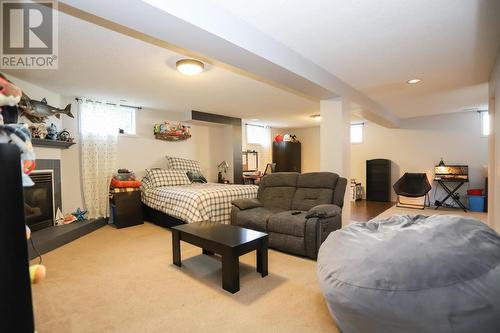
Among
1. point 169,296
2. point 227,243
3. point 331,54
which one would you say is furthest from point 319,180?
point 169,296

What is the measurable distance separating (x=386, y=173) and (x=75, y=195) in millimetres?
7207

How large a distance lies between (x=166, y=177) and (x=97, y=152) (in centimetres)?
124

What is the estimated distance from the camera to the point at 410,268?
1.32 m

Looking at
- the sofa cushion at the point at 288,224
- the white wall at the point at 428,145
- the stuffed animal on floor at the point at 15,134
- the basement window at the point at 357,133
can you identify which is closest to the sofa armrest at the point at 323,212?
the sofa cushion at the point at 288,224

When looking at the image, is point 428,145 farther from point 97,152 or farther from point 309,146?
point 97,152

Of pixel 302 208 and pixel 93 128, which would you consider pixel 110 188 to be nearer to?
pixel 93 128

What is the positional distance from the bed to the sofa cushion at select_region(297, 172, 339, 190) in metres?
1.00

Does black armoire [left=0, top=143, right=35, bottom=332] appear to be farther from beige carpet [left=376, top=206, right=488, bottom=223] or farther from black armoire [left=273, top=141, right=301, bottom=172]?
→ black armoire [left=273, top=141, right=301, bottom=172]

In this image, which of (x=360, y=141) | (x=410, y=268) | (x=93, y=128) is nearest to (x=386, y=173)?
(x=360, y=141)

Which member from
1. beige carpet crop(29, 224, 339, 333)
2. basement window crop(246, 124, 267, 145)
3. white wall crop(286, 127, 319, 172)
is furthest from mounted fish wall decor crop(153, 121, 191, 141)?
white wall crop(286, 127, 319, 172)

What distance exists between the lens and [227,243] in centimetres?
220

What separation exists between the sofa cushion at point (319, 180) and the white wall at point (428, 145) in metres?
4.59

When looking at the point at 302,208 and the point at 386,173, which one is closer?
the point at 302,208

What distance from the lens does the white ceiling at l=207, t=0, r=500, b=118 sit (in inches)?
74.8
